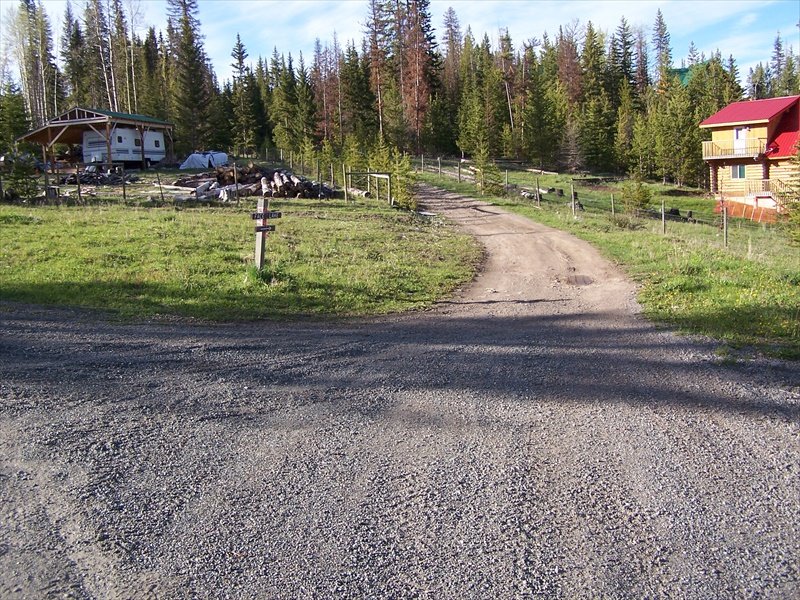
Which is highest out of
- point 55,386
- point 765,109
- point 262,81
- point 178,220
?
point 262,81

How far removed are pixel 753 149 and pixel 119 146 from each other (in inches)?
1674

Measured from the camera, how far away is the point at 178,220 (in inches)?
760

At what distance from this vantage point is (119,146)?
4228 centimetres

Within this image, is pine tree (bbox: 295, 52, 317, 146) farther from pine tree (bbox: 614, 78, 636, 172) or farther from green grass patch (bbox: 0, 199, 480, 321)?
green grass patch (bbox: 0, 199, 480, 321)

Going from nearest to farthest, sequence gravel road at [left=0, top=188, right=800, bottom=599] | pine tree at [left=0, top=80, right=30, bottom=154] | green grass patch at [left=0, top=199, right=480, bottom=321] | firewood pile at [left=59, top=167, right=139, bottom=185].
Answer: gravel road at [left=0, top=188, right=800, bottom=599]
green grass patch at [left=0, top=199, right=480, bottom=321]
firewood pile at [left=59, top=167, right=139, bottom=185]
pine tree at [left=0, top=80, right=30, bottom=154]

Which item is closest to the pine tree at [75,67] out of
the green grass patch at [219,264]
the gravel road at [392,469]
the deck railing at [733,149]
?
the green grass patch at [219,264]

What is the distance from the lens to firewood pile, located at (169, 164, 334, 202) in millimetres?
27625

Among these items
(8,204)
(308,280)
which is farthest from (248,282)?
(8,204)

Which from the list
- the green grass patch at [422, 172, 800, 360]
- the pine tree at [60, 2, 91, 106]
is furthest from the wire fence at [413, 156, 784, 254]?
the pine tree at [60, 2, 91, 106]

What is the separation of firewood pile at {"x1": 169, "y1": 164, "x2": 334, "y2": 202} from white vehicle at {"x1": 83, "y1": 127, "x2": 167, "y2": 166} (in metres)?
12.4

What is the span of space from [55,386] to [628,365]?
555 cm

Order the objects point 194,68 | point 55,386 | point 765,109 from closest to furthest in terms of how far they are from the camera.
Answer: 1. point 55,386
2. point 765,109
3. point 194,68

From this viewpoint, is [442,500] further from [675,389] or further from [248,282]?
[248,282]

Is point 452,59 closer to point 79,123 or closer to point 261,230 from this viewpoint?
point 79,123
